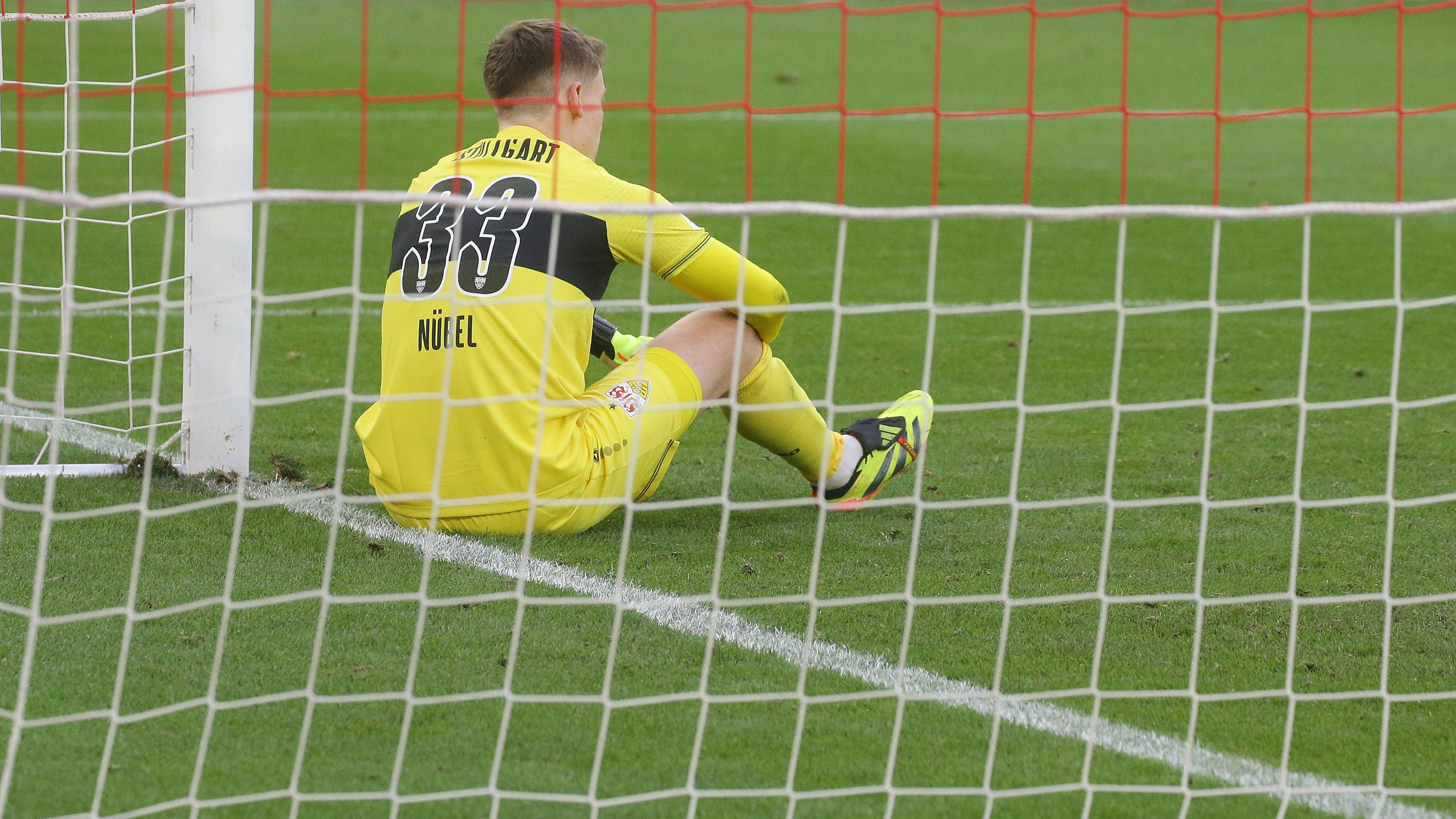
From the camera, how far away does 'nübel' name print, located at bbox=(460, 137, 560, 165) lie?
404 centimetres

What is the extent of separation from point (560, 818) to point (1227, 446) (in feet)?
11.0

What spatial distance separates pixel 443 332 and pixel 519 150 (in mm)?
524

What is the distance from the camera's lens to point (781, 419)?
4312mm

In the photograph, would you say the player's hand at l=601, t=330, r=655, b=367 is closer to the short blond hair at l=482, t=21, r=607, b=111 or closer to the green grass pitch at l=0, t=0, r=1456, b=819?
the green grass pitch at l=0, t=0, r=1456, b=819

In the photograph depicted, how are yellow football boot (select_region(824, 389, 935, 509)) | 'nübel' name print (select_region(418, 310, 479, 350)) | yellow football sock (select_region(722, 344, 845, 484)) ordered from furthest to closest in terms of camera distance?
yellow football boot (select_region(824, 389, 935, 509)), yellow football sock (select_region(722, 344, 845, 484)), 'nübel' name print (select_region(418, 310, 479, 350))

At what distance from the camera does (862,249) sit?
890 centimetres

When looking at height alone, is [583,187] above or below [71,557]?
above

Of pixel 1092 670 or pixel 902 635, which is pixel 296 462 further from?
pixel 1092 670

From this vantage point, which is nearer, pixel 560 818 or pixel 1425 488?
pixel 560 818

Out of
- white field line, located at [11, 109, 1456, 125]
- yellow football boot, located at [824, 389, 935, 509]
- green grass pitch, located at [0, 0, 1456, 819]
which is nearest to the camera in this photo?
green grass pitch, located at [0, 0, 1456, 819]

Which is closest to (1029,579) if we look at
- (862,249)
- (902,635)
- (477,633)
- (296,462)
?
(902,635)

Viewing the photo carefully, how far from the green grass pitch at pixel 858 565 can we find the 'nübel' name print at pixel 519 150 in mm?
874

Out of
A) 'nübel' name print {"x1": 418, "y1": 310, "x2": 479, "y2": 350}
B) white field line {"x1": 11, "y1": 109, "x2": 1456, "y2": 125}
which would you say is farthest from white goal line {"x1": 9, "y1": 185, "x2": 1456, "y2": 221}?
white field line {"x1": 11, "y1": 109, "x2": 1456, "y2": 125}

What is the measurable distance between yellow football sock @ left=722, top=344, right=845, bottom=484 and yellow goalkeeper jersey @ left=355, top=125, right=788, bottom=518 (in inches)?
11.2
